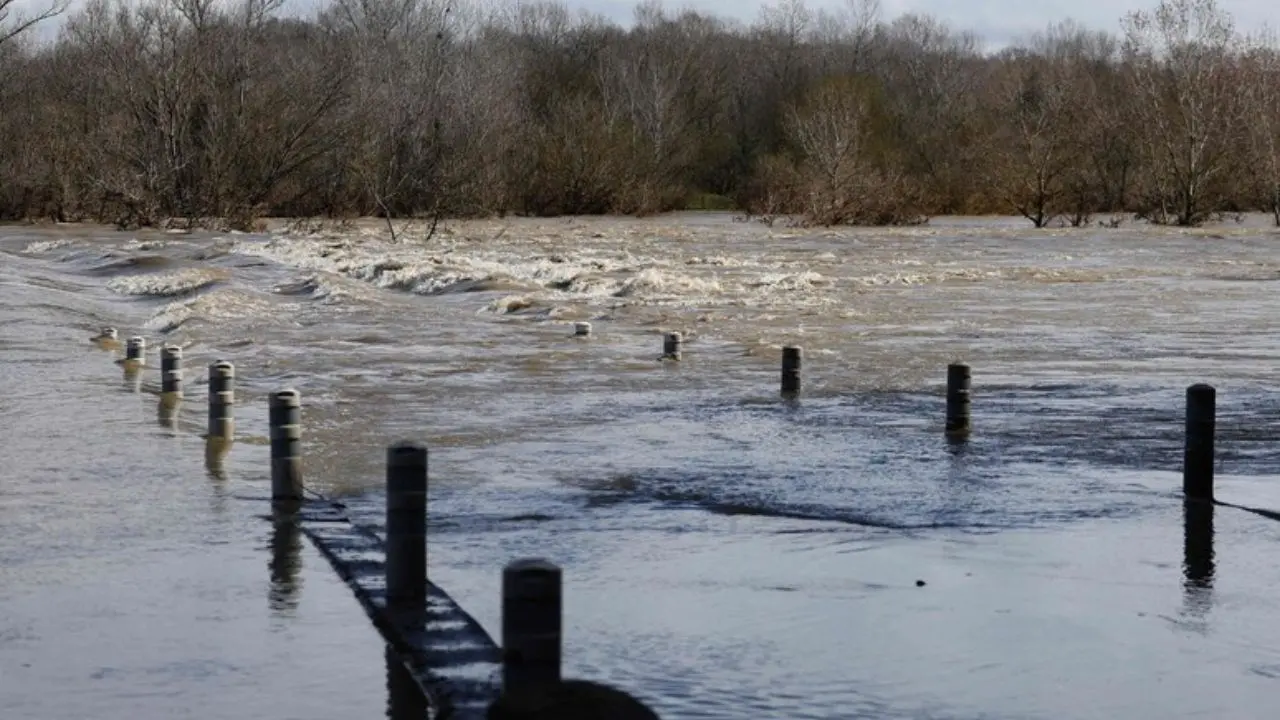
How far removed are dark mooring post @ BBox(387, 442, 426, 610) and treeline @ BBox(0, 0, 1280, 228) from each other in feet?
171

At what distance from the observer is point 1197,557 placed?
11.0 m

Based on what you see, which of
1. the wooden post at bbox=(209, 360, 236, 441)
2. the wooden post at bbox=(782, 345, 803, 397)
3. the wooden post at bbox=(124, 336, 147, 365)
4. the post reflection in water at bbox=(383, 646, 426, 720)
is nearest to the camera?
the post reflection in water at bbox=(383, 646, 426, 720)

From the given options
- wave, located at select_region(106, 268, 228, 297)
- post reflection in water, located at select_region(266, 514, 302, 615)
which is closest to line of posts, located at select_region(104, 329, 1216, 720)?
post reflection in water, located at select_region(266, 514, 302, 615)

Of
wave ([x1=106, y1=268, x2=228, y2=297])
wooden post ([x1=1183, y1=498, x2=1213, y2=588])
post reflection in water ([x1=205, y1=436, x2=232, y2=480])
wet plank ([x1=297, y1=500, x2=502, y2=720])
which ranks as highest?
wave ([x1=106, y1=268, x2=228, y2=297])

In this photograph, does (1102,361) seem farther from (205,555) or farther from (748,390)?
(205,555)

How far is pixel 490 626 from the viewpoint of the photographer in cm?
906

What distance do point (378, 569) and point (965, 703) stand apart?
3730mm

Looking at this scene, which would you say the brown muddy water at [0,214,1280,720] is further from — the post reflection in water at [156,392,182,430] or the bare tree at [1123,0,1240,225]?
the bare tree at [1123,0,1240,225]

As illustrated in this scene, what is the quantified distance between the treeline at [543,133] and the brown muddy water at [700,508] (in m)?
35.1

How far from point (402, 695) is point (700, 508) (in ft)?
17.2

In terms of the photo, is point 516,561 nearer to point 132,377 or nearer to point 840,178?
point 132,377

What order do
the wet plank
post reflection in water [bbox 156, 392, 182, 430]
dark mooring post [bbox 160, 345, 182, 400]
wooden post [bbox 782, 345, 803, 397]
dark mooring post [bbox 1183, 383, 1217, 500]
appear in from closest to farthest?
the wet plank → dark mooring post [bbox 1183, 383, 1217, 500] → post reflection in water [bbox 156, 392, 182, 430] → dark mooring post [bbox 160, 345, 182, 400] → wooden post [bbox 782, 345, 803, 397]

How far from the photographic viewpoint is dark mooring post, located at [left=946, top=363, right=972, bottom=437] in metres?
16.4

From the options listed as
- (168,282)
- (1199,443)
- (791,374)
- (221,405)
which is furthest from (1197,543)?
(168,282)
